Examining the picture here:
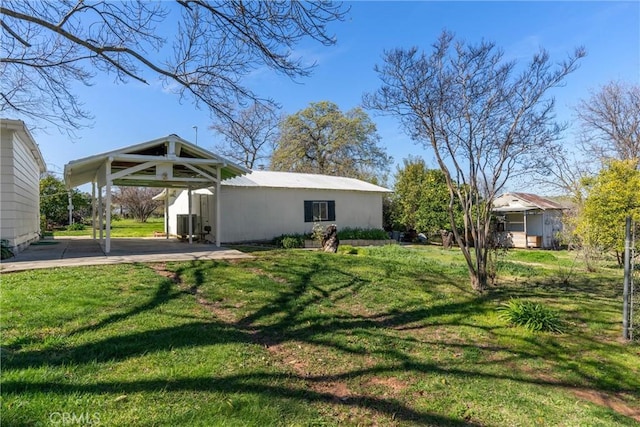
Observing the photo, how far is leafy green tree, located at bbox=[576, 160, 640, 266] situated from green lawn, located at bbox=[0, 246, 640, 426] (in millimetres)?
3083

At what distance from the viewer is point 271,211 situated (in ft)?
51.9

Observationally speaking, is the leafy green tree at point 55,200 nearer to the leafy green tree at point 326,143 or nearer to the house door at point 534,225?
the leafy green tree at point 326,143

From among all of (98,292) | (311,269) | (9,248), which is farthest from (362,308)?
(9,248)

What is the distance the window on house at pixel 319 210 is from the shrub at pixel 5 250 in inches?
417

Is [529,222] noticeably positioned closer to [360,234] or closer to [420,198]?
[420,198]

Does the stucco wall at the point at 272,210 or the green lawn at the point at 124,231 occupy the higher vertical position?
the stucco wall at the point at 272,210

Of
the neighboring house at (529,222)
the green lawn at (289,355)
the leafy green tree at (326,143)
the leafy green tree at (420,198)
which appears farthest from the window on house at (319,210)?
the leafy green tree at (326,143)

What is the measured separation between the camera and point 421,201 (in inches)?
818

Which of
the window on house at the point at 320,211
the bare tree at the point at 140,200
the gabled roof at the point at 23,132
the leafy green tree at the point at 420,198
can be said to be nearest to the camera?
the gabled roof at the point at 23,132

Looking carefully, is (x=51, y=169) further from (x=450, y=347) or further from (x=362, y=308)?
(x=450, y=347)

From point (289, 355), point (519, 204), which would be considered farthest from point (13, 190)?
point (519, 204)

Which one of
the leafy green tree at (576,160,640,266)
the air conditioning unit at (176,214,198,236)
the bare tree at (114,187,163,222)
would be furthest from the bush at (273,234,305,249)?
the bare tree at (114,187,163,222)

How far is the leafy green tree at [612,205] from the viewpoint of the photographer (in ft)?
30.0

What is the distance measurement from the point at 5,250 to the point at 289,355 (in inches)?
317
